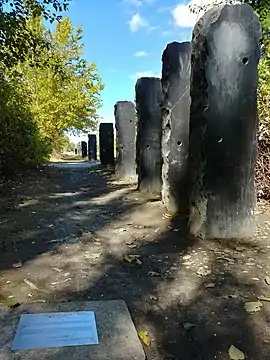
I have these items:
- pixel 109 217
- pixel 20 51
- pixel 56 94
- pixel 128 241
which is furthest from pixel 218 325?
pixel 56 94

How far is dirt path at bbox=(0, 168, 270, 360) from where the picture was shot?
2180mm

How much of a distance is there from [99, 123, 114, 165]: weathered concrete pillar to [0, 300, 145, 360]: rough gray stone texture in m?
10.6

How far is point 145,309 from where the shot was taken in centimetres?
246

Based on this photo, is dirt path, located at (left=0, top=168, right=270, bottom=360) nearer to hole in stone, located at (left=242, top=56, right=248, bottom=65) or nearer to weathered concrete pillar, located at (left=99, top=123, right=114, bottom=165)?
hole in stone, located at (left=242, top=56, right=248, bottom=65)

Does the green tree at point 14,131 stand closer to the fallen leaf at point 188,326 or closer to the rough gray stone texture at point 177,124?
the rough gray stone texture at point 177,124

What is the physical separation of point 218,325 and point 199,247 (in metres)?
1.32

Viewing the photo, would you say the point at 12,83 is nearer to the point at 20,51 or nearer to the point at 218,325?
the point at 20,51

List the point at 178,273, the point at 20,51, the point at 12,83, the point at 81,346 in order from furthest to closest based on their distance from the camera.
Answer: the point at 12,83, the point at 20,51, the point at 178,273, the point at 81,346

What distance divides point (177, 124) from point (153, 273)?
244 cm

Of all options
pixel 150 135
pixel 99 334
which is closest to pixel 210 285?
pixel 99 334

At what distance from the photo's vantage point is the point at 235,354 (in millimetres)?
1977

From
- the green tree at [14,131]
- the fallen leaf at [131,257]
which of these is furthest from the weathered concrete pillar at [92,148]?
the fallen leaf at [131,257]

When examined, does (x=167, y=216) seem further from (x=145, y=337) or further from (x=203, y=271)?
(x=145, y=337)

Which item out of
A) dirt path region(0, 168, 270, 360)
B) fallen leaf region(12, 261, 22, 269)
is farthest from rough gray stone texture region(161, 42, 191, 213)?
fallen leaf region(12, 261, 22, 269)
